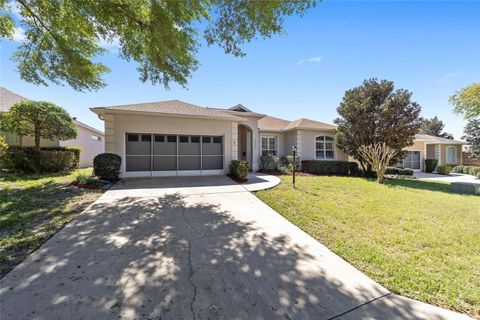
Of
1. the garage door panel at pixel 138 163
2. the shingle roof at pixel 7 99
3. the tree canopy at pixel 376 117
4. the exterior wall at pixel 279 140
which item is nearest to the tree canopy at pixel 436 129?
→ the tree canopy at pixel 376 117

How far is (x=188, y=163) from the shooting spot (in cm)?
1198

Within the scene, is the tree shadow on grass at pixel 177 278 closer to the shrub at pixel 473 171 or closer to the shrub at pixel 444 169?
the shrub at pixel 444 169

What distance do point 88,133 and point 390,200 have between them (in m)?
22.9

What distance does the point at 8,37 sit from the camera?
350 inches

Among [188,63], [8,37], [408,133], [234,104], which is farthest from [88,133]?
[408,133]

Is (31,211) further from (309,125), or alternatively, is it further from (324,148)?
(324,148)

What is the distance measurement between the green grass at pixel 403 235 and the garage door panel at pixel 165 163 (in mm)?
6002

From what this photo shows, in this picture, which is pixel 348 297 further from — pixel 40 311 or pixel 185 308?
pixel 40 311

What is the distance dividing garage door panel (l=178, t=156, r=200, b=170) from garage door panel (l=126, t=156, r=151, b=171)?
5.50 feet

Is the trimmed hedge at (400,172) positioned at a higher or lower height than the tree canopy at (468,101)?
lower

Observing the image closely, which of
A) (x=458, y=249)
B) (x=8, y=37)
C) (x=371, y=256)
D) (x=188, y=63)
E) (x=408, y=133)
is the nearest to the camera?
(x=371, y=256)

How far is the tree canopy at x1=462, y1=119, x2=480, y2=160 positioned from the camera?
21.7m

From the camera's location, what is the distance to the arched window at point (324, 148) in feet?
53.7

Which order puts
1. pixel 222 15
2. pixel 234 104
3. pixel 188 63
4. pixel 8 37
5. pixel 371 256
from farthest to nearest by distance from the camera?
pixel 234 104, pixel 8 37, pixel 188 63, pixel 222 15, pixel 371 256
